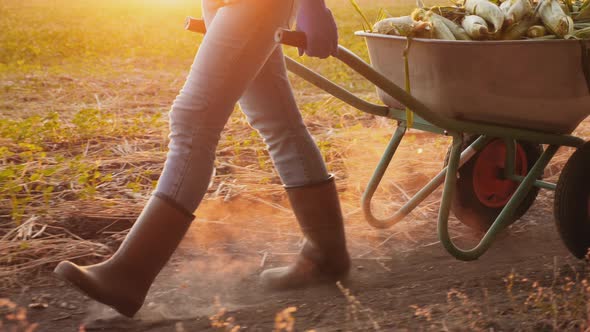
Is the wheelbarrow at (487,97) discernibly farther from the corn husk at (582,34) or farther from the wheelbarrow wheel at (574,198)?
the corn husk at (582,34)

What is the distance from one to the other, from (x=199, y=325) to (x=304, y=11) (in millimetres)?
998

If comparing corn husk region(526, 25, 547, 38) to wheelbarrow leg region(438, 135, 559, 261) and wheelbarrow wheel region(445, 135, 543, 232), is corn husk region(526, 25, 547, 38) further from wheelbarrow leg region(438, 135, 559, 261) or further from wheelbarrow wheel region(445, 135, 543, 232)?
wheelbarrow wheel region(445, 135, 543, 232)

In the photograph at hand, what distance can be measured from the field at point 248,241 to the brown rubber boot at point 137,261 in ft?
0.59

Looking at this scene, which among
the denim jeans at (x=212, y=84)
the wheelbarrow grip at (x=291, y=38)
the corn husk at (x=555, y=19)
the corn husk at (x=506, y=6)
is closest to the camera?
the wheelbarrow grip at (x=291, y=38)

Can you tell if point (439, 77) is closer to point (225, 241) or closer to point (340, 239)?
point (340, 239)

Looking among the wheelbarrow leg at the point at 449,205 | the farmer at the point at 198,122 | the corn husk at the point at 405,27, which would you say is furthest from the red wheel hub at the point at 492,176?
the farmer at the point at 198,122

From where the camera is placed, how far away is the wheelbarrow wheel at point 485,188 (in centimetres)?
310

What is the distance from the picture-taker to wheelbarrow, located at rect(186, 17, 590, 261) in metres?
2.44

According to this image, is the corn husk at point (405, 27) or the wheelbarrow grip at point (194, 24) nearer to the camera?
the wheelbarrow grip at point (194, 24)

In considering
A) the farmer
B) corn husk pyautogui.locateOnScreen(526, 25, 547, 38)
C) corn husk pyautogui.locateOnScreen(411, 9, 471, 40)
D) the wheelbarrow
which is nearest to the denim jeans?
the farmer

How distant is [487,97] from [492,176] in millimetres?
698

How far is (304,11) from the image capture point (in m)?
2.13

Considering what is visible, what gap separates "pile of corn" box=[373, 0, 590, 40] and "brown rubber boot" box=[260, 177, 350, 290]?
23.6 inches

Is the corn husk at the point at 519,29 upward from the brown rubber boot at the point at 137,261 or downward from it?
upward
